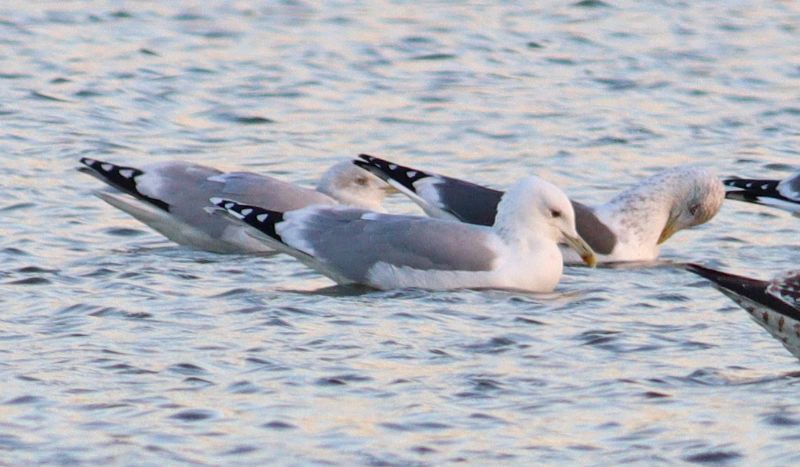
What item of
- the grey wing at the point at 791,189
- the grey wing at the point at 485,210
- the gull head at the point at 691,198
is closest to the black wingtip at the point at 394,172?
the grey wing at the point at 485,210

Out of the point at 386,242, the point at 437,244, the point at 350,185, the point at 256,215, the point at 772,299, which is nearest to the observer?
the point at 772,299

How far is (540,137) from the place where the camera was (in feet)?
46.9

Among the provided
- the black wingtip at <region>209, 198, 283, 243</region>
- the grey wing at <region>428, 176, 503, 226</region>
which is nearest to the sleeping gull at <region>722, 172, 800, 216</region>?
the grey wing at <region>428, 176, 503, 226</region>

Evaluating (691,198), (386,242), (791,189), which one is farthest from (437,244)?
(791,189)

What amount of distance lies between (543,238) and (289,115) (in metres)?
4.76

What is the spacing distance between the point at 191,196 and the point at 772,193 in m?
3.37

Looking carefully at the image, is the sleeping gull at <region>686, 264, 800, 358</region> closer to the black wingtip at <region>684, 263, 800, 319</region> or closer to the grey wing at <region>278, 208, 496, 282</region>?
the black wingtip at <region>684, 263, 800, 319</region>

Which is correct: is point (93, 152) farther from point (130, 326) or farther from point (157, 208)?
point (130, 326)

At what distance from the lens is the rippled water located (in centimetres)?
765

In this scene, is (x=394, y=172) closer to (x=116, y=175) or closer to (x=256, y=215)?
(x=256, y=215)

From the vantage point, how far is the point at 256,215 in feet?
35.6

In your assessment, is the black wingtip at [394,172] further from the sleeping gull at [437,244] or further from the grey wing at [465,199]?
the sleeping gull at [437,244]

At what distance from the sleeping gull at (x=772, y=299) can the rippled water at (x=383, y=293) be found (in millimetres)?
180

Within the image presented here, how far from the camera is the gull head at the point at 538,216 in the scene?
10.6 m
